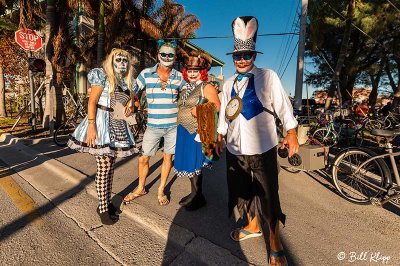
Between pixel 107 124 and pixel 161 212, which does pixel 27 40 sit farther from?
pixel 161 212

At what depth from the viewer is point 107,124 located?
275 cm

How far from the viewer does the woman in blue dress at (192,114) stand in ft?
9.35

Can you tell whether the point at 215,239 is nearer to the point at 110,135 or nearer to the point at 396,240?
the point at 110,135

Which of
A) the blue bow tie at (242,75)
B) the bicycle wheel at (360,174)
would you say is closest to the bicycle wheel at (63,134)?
the blue bow tie at (242,75)

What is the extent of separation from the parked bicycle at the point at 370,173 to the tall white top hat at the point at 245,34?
216 cm

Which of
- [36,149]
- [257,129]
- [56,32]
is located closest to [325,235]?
[257,129]

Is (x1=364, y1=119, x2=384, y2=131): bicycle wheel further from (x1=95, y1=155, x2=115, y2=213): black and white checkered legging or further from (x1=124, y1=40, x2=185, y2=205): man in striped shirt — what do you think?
(x1=95, y1=155, x2=115, y2=213): black and white checkered legging

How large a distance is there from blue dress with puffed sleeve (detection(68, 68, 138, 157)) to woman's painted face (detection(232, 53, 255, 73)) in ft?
4.16

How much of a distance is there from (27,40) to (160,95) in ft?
20.4

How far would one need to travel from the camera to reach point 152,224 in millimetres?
2824

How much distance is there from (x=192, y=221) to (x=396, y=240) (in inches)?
81.5

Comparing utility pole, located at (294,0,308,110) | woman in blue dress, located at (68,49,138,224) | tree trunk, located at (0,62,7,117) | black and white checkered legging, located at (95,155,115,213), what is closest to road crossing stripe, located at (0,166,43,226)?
black and white checkered legging, located at (95,155,115,213)

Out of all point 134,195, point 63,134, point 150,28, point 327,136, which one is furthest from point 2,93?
point 327,136

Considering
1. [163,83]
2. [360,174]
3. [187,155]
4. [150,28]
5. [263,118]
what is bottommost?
[360,174]
